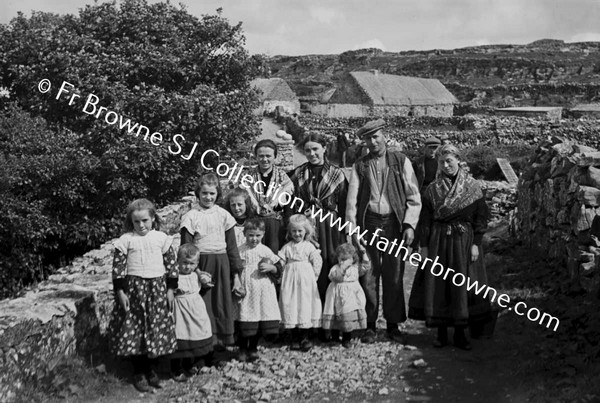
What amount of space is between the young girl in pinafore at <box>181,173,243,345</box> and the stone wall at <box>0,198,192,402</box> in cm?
109

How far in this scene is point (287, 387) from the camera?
5.35 metres

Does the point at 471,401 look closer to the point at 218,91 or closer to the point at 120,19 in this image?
the point at 218,91

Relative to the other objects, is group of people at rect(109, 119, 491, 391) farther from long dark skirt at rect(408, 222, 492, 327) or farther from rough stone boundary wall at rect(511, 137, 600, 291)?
rough stone boundary wall at rect(511, 137, 600, 291)

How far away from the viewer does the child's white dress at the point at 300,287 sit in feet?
19.7

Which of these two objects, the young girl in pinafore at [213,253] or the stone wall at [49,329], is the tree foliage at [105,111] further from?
the young girl in pinafore at [213,253]

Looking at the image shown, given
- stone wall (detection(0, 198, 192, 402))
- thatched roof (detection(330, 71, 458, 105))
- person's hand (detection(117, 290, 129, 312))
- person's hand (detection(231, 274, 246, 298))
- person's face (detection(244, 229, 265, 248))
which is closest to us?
stone wall (detection(0, 198, 192, 402))

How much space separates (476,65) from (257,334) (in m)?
80.9

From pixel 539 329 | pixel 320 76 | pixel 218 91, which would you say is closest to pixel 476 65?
pixel 320 76

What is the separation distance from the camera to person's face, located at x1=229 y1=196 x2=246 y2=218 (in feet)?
19.8

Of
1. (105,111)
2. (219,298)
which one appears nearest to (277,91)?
(105,111)

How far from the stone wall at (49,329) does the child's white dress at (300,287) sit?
1.71m

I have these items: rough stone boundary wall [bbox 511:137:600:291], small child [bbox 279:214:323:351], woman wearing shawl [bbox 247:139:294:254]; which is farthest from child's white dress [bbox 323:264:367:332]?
rough stone boundary wall [bbox 511:137:600:291]

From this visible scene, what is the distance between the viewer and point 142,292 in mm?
5117

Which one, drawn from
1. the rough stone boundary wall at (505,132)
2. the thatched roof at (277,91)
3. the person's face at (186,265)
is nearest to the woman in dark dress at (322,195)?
the person's face at (186,265)
